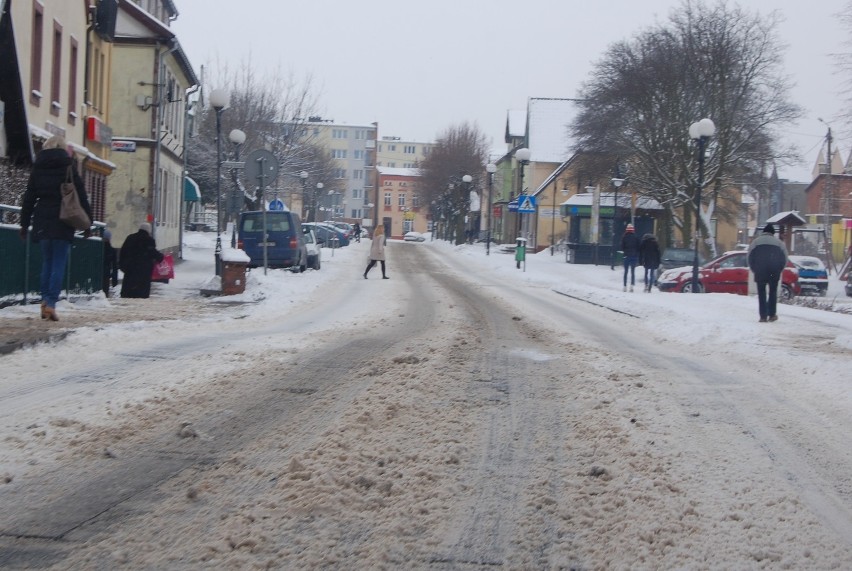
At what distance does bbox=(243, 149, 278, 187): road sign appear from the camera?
74.6ft

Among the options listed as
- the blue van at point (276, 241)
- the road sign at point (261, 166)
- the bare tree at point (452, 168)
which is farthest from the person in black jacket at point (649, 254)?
the bare tree at point (452, 168)

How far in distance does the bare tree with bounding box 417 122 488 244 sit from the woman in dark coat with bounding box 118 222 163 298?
6977cm

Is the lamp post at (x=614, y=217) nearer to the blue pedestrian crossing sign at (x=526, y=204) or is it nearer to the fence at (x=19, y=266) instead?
the blue pedestrian crossing sign at (x=526, y=204)

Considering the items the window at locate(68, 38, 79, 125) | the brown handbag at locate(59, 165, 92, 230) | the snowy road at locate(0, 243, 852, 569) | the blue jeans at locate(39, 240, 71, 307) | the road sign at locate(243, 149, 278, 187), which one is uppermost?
the window at locate(68, 38, 79, 125)

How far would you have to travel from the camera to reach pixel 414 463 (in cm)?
510

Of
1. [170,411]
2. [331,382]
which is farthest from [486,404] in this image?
[170,411]

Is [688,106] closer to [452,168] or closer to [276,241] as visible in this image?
[276,241]

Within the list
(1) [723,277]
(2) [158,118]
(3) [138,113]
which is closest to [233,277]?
(1) [723,277]

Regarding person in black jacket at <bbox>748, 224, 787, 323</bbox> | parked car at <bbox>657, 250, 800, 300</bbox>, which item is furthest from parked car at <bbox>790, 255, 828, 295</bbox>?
person in black jacket at <bbox>748, 224, 787, 323</bbox>

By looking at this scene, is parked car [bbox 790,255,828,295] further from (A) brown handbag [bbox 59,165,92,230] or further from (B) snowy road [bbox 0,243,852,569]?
(A) brown handbag [bbox 59,165,92,230]

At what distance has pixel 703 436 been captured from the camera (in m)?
6.15

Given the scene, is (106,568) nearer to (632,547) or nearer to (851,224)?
(632,547)

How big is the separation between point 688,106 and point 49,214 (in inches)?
1546

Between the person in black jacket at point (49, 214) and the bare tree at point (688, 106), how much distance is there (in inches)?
1464
